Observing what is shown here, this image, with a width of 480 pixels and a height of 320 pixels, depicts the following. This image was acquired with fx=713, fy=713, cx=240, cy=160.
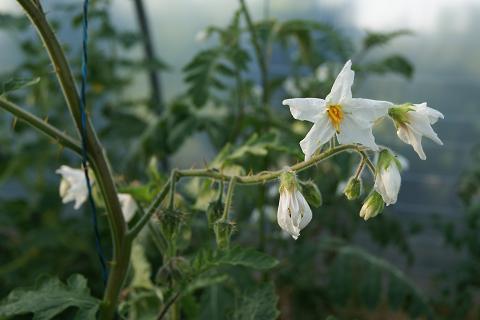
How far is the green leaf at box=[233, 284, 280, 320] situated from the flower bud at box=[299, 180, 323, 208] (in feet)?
0.76

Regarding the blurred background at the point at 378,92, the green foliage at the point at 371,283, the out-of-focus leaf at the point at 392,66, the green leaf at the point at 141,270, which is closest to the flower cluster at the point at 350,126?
the green leaf at the point at 141,270

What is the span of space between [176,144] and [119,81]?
40.9 inches

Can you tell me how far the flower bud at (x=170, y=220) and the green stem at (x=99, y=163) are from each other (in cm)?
8

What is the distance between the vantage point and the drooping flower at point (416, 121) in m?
0.92

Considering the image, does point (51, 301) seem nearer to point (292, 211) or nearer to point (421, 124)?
point (292, 211)

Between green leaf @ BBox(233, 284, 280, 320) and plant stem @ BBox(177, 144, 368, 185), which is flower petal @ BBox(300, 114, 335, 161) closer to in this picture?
plant stem @ BBox(177, 144, 368, 185)

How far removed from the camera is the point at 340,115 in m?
0.92

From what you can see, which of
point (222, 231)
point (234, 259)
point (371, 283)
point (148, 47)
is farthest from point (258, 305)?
point (148, 47)

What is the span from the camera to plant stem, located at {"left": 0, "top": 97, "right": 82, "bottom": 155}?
1.03 m

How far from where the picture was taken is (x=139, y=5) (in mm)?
3229

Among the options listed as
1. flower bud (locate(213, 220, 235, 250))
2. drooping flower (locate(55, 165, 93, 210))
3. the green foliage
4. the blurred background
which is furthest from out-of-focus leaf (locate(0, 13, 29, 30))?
flower bud (locate(213, 220, 235, 250))

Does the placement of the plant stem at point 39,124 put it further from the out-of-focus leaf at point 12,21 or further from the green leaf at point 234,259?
the out-of-focus leaf at point 12,21

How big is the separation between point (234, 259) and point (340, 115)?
32 cm

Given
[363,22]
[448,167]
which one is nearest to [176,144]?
[363,22]
